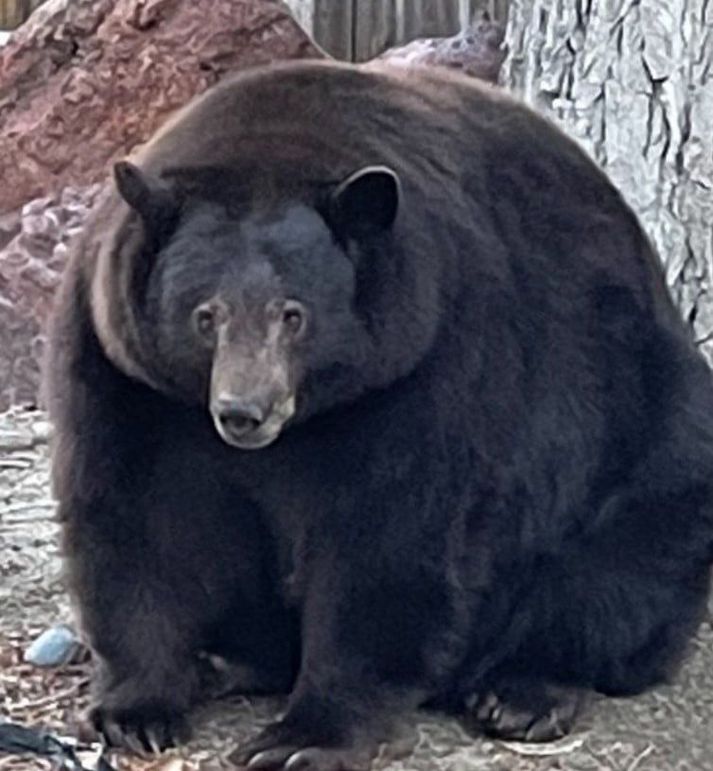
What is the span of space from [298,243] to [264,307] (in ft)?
0.52

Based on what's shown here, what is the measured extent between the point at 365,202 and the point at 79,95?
4.54m

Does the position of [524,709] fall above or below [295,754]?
below

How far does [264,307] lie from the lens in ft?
16.2

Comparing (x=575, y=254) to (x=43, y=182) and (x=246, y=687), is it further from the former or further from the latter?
(x=43, y=182)

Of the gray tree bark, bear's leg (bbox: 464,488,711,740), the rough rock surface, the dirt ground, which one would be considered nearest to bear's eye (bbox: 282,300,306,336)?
bear's leg (bbox: 464,488,711,740)

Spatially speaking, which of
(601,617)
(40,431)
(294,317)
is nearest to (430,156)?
(294,317)

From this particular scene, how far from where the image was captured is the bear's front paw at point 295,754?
5219mm

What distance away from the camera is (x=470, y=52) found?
9.17m

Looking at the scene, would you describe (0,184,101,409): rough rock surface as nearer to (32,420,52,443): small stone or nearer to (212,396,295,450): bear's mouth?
(32,420,52,443): small stone

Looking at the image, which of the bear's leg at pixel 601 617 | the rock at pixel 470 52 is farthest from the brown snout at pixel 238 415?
the rock at pixel 470 52

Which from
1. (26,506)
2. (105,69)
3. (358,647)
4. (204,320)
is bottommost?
(26,506)

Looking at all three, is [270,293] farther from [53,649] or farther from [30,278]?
[30,278]

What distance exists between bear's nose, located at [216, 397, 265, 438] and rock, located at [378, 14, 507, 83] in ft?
13.9

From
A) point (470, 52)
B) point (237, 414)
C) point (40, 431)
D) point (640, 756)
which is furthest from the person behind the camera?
point (470, 52)
